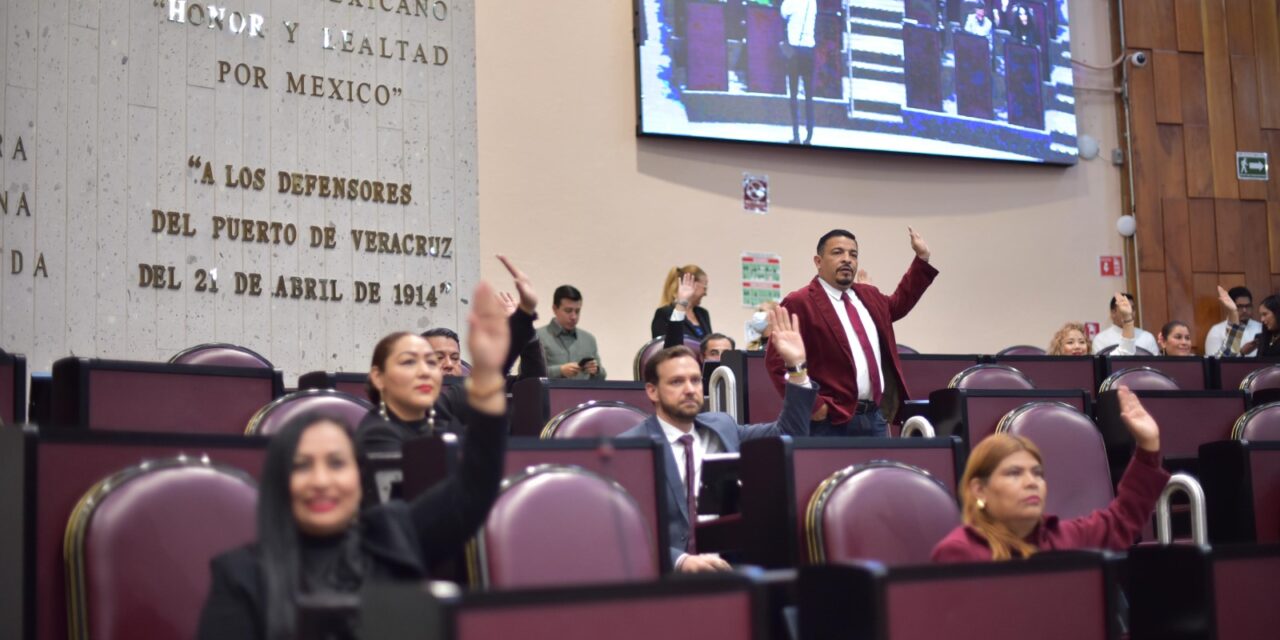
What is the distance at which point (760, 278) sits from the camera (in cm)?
764

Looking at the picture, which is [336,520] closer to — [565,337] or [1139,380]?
[1139,380]

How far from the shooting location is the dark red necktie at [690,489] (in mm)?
3080

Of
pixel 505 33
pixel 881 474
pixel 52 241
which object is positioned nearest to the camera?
pixel 881 474

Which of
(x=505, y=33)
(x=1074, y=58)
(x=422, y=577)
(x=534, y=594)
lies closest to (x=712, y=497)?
(x=422, y=577)

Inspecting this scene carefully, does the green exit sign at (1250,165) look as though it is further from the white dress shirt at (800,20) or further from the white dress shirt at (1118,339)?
the white dress shirt at (800,20)

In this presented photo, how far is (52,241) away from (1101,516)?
4.44 m

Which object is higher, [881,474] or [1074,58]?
[1074,58]

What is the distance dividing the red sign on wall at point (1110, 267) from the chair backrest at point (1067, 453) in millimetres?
5045

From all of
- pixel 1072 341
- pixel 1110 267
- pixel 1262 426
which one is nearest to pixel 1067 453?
pixel 1262 426

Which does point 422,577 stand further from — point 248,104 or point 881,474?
point 248,104

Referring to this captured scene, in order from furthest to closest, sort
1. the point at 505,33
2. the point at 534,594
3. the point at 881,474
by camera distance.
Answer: the point at 505,33, the point at 881,474, the point at 534,594

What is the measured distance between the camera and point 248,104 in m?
6.20

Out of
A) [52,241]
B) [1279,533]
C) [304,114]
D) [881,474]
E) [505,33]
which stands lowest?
[1279,533]

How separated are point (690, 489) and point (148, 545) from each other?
4.93ft
